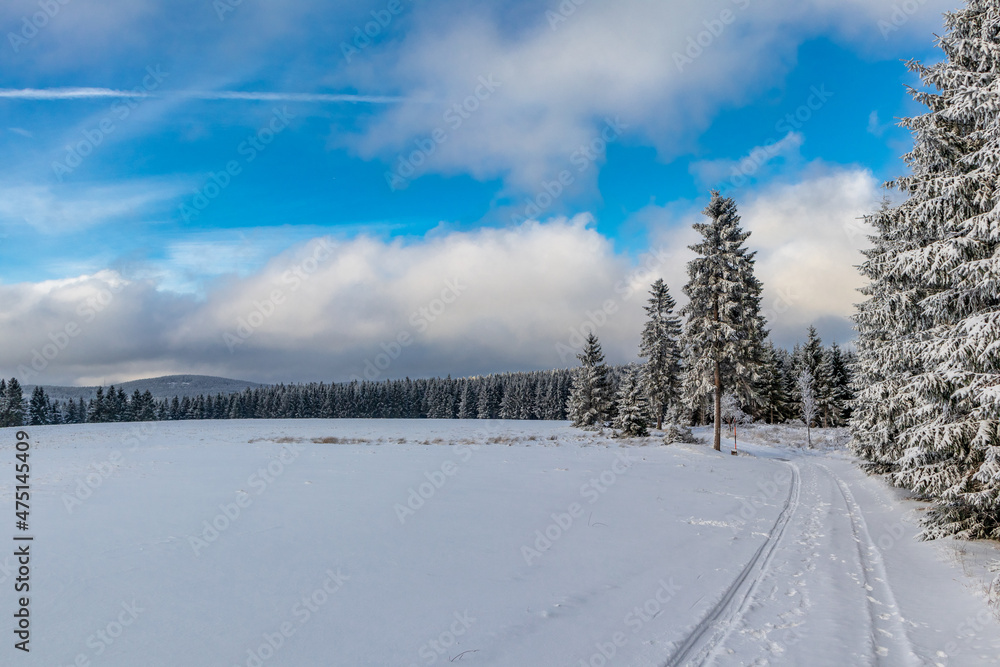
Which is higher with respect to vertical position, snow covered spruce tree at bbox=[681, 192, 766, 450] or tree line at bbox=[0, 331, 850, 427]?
snow covered spruce tree at bbox=[681, 192, 766, 450]

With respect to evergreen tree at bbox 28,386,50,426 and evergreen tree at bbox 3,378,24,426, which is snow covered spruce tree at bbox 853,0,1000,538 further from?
evergreen tree at bbox 28,386,50,426

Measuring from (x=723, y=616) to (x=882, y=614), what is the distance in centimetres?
222

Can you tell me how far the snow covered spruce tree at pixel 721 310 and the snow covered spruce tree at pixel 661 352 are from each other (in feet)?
49.7

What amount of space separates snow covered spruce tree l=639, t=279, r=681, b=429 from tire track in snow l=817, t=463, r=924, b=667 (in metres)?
34.6

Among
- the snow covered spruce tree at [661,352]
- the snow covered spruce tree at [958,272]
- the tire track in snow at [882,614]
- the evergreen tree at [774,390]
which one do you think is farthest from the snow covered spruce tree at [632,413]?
the tire track in snow at [882,614]

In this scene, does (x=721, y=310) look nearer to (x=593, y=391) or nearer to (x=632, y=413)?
(x=632, y=413)

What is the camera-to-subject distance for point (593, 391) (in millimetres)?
47625

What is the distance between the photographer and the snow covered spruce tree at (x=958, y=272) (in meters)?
8.39

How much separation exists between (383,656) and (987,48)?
46.4 ft

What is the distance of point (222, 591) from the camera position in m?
5.57

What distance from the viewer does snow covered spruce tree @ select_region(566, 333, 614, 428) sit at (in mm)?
47000

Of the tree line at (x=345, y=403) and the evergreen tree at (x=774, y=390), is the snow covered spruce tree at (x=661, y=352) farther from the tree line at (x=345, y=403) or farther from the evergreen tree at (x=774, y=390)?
the tree line at (x=345, y=403)

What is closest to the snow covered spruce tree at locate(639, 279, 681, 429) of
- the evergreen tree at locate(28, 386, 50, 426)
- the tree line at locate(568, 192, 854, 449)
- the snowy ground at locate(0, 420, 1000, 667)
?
the tree line at locate(568, 192, 854, 449)

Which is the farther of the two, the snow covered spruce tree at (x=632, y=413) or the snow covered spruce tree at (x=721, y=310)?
the snow covered spruce tree at (x=632, y=413)
